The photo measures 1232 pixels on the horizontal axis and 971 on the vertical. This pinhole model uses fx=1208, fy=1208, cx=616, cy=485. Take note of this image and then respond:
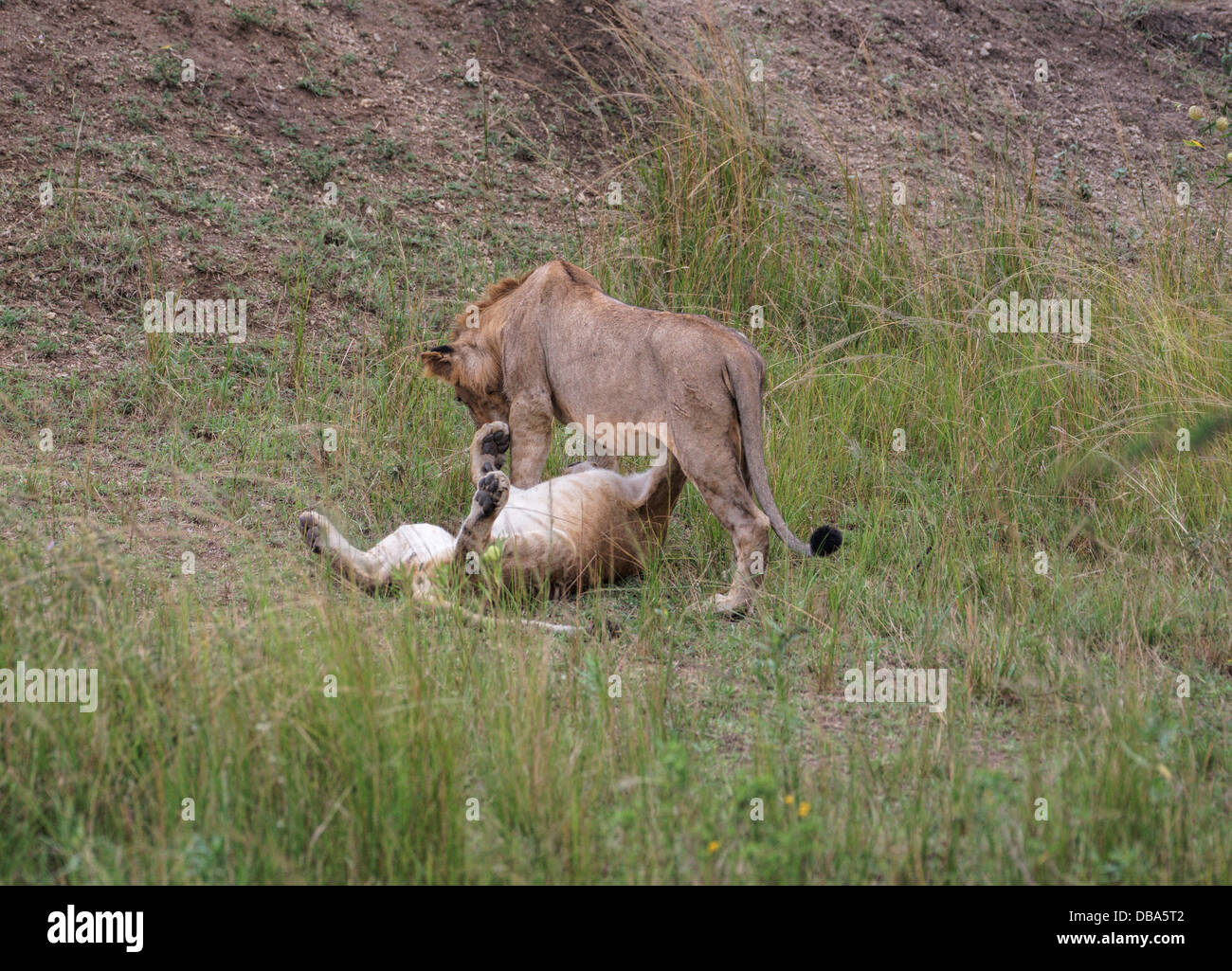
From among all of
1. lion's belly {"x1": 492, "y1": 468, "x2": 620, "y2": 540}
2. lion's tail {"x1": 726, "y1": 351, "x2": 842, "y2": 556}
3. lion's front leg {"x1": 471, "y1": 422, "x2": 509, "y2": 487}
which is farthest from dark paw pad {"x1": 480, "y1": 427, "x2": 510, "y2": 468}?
lion's tail {"x1": 726, "y1": 351, "x2": 842, "y2": 556}

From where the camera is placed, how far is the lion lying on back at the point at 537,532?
477 centimetres

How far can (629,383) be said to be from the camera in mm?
4898

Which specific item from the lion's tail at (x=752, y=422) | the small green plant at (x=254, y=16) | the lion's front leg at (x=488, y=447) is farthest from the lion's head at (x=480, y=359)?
the small green plant at (x=254, y=16)

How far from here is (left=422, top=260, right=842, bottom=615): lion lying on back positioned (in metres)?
4.71

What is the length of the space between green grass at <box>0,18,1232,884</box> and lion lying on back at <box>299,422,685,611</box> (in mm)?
146

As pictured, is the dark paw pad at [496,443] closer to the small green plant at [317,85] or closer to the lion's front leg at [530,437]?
the lion's front leg at [530,437]

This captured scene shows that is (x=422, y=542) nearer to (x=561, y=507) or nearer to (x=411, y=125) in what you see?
(x=561, y=507)

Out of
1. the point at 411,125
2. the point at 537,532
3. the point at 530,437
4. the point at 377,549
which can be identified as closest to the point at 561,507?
the point at 537,532

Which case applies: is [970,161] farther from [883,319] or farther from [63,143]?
[63,143]

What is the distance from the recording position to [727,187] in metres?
7.09

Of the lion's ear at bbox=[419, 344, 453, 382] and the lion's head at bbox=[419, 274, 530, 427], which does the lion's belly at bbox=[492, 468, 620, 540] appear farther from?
the lion's ear at bbox=[419, 344, 453, 382]

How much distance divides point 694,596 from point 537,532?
679 millimetres

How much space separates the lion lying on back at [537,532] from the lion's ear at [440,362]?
416mm

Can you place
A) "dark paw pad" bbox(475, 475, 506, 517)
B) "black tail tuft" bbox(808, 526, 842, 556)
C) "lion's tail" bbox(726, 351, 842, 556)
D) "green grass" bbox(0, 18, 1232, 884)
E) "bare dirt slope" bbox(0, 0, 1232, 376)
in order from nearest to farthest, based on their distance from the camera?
"green grass" bbox(0, 18, 1232, 884) → "black tail tuft" bbox(808, 526, 842, 556) → "lion's tail" bbox(726, 351, 842, 556) → "dark paw pad" bbox(475, 475, 506, 517) → "bare dirt slope" bbox(0, 0, 1232, 376)
